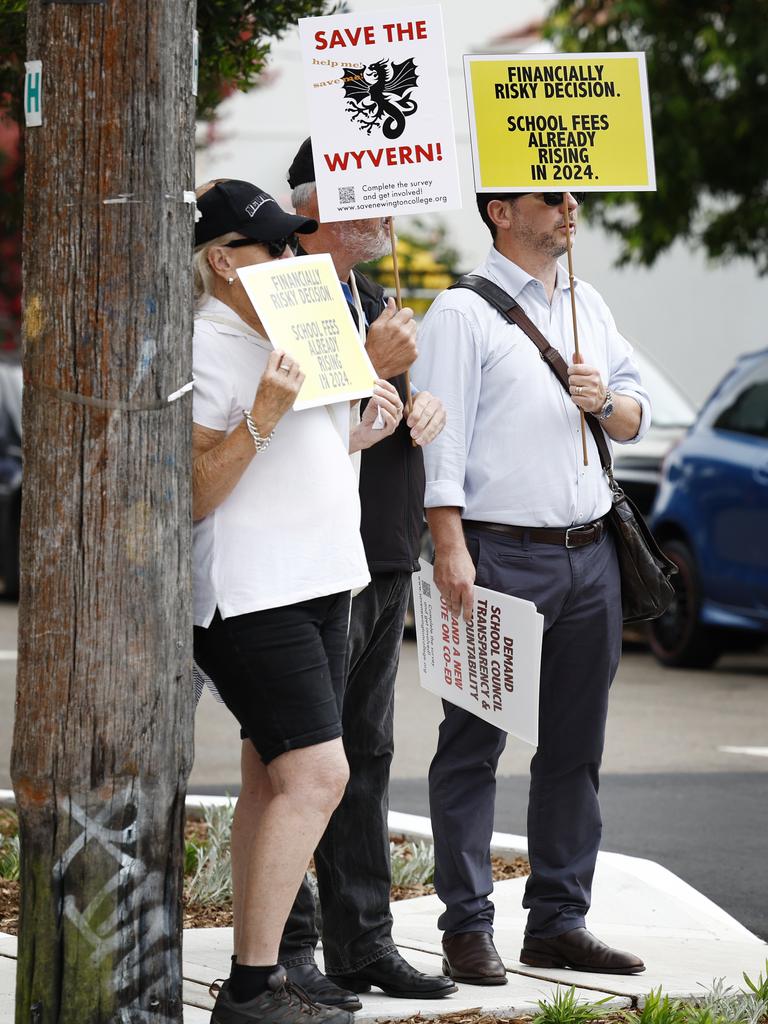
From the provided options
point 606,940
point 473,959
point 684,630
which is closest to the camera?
point 473,959

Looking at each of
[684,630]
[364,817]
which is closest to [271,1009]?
[364,817]

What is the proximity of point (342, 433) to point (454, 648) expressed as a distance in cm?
90

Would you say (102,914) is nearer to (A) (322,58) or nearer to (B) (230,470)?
(B) (230,470)

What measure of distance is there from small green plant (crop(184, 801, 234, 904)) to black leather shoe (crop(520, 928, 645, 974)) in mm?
1120

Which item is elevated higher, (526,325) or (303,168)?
(303,168)

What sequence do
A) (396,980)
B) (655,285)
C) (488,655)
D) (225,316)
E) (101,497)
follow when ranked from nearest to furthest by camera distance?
(101,497)
(225,316)
(396,980)
(488,655)
(655,285)

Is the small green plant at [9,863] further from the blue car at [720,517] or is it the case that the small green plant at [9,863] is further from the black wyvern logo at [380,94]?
the blue car at [720,517]

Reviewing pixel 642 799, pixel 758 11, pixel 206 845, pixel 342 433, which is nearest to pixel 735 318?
pixel 758 11

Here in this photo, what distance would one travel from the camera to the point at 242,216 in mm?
3904

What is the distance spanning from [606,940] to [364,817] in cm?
100

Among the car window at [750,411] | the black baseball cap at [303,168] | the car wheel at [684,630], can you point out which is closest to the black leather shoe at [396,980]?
the black baseball cap at [303,168]

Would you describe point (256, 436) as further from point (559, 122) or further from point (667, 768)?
point (667, 768)

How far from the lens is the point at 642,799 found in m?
7.82

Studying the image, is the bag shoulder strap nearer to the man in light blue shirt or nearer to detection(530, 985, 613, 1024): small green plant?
the man in light blue shirt
